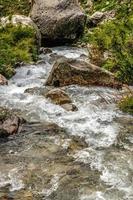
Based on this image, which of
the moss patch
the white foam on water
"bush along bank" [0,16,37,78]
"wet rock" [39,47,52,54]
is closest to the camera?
the white foam on water

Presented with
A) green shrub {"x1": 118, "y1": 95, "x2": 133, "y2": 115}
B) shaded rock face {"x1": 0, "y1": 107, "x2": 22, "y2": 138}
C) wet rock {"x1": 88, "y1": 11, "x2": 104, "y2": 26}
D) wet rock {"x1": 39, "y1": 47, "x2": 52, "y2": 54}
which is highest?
shaded rock face {"x1": 0, "y1": 107, "x2": 22, "y2": 138}

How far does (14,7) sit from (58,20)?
7.26 meters

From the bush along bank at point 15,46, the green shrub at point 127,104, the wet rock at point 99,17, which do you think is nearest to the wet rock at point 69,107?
the green shrub at point 127,104

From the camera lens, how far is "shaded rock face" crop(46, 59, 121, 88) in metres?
14.2

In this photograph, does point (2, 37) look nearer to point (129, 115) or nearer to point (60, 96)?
point (60, 96)

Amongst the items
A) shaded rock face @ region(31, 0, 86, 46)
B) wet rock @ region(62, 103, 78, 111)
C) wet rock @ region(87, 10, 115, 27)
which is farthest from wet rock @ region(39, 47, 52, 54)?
wet rock @ region(62, 103, 78, 111)

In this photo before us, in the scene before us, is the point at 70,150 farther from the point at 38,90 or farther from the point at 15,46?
the point at 15,46

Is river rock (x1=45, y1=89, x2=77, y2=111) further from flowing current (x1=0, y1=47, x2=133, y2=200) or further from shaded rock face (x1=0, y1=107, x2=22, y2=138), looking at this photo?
shaded rock face (x1=0, y1=107, x2=22, y2=138)

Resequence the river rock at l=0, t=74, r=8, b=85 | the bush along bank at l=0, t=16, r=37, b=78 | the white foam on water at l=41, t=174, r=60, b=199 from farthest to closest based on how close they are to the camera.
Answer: the bush along bank at l=0, t=16, r=37, b=78 < the river rock at l=0, t=74, r=8, b=85 < the white foam on water at l=41, t=174, r=60, b=199

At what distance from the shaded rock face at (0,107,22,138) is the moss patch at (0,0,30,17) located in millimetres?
16599

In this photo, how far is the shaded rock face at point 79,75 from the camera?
14.2 metres

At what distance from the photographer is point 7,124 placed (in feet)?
34.0

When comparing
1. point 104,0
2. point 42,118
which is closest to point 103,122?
point 42,118

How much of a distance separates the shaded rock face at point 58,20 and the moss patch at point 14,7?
510 cm
